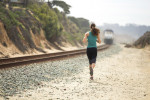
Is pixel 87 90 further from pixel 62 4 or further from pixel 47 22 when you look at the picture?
pixel 62 4

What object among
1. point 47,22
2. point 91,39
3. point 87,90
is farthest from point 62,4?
point 87,90

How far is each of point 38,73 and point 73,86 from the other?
2226 mm

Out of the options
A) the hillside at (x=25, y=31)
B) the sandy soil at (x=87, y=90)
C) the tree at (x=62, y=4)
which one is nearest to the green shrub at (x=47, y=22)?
the hillside at (x=25, y=31)

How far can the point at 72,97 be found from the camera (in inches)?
213

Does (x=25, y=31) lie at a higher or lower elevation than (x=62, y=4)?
lower

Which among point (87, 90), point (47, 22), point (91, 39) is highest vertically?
point (47, 22)

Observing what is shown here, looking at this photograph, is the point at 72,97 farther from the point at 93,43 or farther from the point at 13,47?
the point at 13,47

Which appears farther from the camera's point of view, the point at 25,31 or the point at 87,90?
the point at 25,31

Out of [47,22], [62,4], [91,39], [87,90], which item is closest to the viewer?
[87,90]

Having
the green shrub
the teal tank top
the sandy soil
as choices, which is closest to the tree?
the green shrub

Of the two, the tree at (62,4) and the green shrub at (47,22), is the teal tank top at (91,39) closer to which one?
the green shrub at (47,22)

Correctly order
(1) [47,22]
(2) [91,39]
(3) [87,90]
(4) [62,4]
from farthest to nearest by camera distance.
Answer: (4) [62,4]
(1) [47,22]
(2) [91,39]
(3) [87,90]

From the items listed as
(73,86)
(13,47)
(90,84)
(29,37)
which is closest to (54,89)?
(73,86)

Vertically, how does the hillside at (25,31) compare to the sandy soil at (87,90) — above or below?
above
